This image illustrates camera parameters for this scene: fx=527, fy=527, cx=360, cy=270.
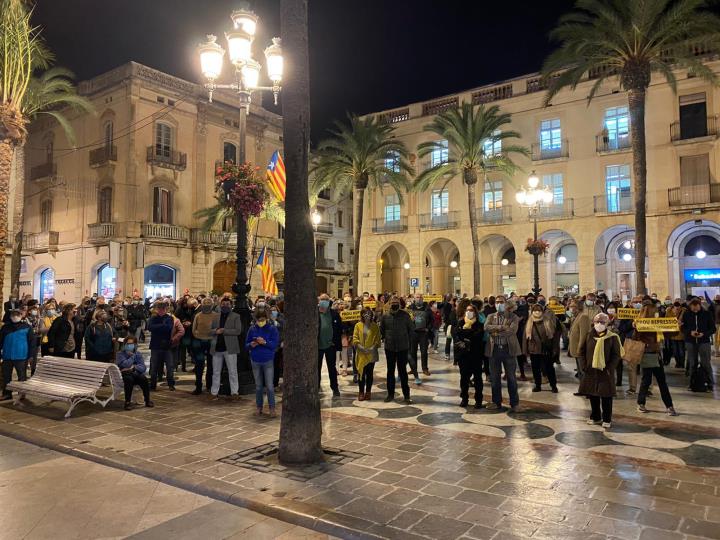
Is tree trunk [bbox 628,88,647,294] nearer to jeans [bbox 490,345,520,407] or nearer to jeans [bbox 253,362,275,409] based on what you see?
jeans [bbox 490,345,520,407]

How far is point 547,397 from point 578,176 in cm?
2469

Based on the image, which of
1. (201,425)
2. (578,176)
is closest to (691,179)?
(578,176)

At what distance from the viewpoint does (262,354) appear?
28.6ft

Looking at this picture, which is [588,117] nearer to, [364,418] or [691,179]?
[691,179]

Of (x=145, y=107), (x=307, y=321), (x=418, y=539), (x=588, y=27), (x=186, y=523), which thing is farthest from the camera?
(x=145, y=107)

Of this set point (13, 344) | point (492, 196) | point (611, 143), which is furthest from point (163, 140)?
point (611, 143)

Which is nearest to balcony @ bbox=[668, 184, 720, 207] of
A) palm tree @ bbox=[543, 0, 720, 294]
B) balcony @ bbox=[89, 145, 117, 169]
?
palm tree @ bbox=[543, 0, 720, 294]

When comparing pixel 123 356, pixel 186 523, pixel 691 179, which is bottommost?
pixel 186 523

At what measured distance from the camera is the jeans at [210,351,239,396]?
1005 cm

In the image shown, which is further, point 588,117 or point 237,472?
point 588,117

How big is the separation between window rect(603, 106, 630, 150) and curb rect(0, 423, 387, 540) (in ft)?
102

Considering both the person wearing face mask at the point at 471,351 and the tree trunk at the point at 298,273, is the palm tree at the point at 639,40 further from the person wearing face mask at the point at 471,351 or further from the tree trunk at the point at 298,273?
the tree trunk at the point at 298,273

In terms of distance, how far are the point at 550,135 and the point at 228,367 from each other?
93.7ft

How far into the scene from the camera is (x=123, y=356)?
30.9ft
